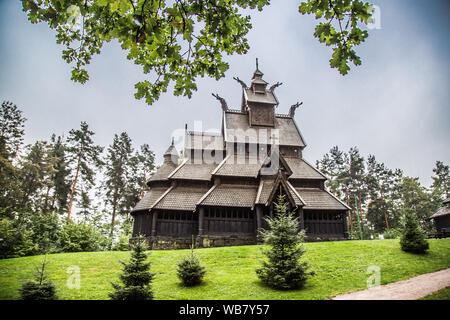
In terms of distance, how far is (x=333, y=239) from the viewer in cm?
1964

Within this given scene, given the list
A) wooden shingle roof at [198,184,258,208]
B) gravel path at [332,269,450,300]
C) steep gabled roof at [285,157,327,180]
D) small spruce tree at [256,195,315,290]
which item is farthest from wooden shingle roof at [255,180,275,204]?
gravel path at [332,269,450,300]

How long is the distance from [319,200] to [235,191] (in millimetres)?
7442

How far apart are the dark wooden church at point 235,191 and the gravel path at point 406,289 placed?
894cm

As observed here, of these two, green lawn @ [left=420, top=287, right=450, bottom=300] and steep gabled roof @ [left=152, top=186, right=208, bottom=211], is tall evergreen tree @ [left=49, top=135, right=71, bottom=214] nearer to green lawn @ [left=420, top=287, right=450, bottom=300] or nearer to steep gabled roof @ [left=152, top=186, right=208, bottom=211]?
steep gabled roof @ [left=152, top=186, right=208, bottom=211]

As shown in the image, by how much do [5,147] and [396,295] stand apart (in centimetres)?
3575

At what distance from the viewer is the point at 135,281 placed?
8039 millimetres

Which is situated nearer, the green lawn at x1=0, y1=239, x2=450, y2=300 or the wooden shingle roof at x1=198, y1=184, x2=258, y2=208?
the green lawn at x1=0, y1=239, x2=450, y2=300

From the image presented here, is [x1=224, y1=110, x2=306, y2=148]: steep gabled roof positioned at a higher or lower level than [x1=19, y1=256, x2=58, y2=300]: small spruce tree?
higher

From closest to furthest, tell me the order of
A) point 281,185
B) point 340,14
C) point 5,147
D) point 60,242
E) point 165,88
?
1. point 340,14
2. point 165,88
3. point 281,185
4. point 60,242
5. point 5,147

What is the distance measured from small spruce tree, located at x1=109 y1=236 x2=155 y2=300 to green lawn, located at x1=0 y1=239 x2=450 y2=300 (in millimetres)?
1134

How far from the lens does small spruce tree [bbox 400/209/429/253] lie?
43.5 feet

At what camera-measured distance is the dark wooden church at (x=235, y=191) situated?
742 inches
